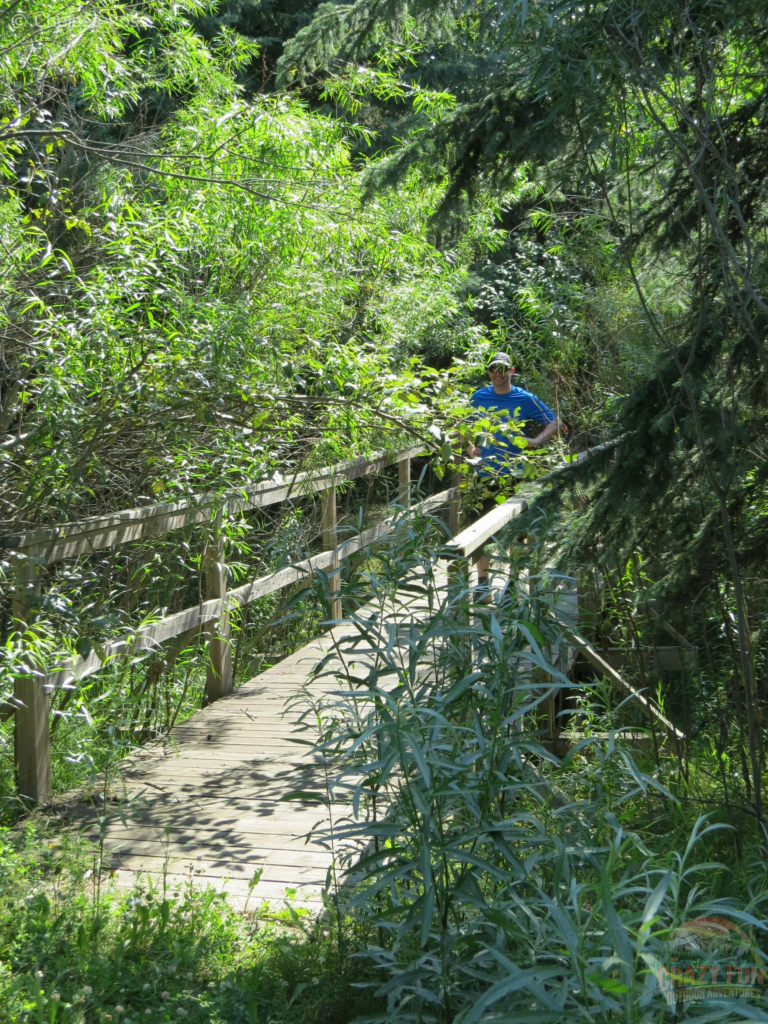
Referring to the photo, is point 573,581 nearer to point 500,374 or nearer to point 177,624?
point 177,624

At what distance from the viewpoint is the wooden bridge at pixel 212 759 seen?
148 inches

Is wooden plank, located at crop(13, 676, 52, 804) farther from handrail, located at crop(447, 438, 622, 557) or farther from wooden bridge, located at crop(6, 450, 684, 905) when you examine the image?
handrail, located at crop(447, 438, 622, 557)

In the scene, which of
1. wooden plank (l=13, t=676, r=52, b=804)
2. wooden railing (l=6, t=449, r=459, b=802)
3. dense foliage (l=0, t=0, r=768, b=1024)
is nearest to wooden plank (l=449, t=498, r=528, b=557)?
dense foliage (l=0, t=0, r=768, b=1024)

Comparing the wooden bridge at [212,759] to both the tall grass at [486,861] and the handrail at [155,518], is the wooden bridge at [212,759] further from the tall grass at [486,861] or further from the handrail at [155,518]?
the tall grass at [486,861]

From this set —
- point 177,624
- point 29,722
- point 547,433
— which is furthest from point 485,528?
point 29,722

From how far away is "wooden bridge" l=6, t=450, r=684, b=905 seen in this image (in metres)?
3.77

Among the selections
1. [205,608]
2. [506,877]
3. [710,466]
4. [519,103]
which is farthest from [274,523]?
[506,877]

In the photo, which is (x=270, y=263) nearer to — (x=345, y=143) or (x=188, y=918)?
(x=345, y=143)

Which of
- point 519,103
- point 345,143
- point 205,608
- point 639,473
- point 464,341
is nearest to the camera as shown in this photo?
point 639,473

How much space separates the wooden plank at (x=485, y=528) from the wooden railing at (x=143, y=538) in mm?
363

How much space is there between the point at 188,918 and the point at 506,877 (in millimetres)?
1498

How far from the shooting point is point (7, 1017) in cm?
264

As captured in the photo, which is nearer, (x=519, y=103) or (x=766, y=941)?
(x=766, y=941)
